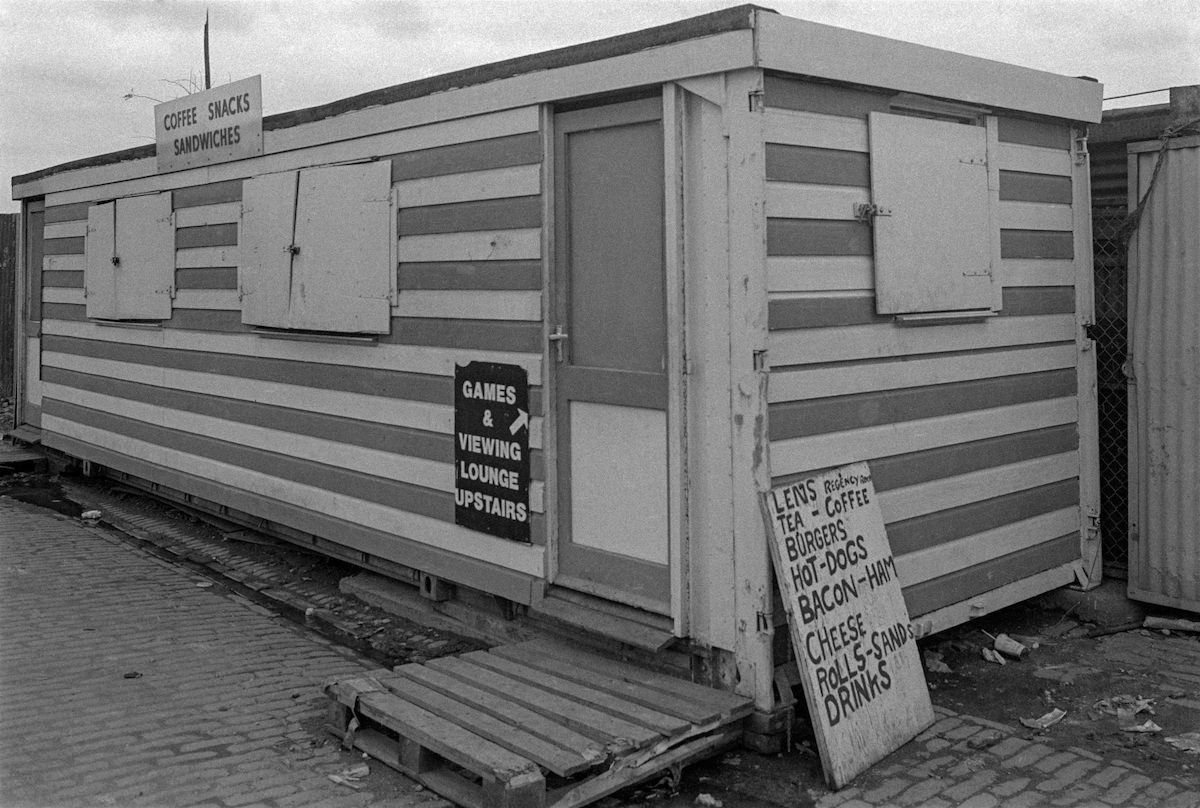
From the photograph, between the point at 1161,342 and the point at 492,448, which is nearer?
the point at 492,448

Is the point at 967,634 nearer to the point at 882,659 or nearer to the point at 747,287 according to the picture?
the point at 882,659

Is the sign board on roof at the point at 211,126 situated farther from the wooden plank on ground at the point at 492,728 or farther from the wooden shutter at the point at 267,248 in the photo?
the wooden plank on ground at the point at 492,728

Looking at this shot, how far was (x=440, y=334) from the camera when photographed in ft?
20.3

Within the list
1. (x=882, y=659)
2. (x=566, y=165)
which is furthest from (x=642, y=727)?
(x=566, y=165)

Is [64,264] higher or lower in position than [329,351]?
higher

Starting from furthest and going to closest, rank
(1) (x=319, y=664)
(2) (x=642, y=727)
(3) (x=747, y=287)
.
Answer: (1) (x=319, y=664) → (3) (x=747, y=287) → (2) (x=642, y=727)

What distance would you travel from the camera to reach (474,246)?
5926 mm

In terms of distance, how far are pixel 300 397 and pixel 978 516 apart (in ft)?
13.9

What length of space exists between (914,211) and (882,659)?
203cm

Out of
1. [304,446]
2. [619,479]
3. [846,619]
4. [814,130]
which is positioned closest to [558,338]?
[619,479]

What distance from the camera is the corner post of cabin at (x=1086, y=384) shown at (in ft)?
20.8

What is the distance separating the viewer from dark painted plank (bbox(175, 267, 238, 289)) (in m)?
8.14

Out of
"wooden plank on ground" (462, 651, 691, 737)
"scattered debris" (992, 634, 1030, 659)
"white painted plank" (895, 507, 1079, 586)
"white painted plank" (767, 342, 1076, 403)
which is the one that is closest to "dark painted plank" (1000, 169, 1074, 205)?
"white painted plank" (767, 342, 1076, 403)

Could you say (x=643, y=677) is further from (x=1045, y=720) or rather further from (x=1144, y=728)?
(x=1144, y=728)
